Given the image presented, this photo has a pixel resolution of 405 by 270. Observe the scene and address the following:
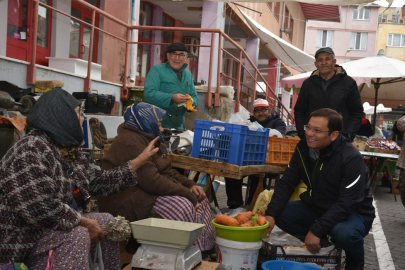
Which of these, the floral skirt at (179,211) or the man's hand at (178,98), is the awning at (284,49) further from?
the floral skirt at (179,211)

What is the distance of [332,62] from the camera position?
5.18 meters

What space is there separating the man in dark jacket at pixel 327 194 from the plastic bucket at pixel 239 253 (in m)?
0.45

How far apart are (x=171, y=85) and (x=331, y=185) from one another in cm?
275

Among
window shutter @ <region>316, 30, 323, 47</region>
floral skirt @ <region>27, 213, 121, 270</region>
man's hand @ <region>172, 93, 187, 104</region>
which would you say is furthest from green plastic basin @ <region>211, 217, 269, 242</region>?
window shutter @ <region>316, 30, 323, 47</region>

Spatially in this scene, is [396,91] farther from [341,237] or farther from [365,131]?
[341,237]

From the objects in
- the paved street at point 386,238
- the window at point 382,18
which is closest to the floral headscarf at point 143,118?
the paved street at point 386,238

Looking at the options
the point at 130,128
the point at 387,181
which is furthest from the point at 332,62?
the point at 387,181

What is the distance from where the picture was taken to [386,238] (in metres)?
5.86

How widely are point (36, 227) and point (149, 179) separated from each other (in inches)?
48.6

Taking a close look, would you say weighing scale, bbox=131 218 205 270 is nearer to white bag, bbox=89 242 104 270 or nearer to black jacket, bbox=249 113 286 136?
white bag, bbox=89 242 104 270

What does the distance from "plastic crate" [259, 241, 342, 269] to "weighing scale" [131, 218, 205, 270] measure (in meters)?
0.88

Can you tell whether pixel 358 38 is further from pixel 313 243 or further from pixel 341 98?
pixel 313 243

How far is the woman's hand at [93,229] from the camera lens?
9.42 feet

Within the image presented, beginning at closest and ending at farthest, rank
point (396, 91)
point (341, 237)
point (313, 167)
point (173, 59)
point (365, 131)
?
point (341, 237)
point (313, 167)
point (173, 59)
point (365, 131)
point (396, 91)
